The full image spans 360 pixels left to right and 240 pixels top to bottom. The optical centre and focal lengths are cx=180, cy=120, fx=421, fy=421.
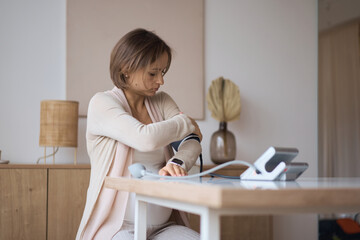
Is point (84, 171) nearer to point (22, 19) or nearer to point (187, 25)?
point (22, 19)

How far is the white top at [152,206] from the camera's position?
160 centimetres

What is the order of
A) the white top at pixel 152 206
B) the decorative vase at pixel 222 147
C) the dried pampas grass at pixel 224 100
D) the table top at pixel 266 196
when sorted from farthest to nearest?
the dried pampas grass at pixel 224 100
the decorative vase at pixel 222 147
the white top at pixel 152 206
the table top at pixel 266 196

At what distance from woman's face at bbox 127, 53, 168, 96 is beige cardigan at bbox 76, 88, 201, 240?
13 cm

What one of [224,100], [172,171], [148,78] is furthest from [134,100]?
[224,100]

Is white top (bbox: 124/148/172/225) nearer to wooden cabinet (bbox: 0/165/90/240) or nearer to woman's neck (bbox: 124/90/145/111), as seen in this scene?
woman's neck (bbox: 124/90/145/111)

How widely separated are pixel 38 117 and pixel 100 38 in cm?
79

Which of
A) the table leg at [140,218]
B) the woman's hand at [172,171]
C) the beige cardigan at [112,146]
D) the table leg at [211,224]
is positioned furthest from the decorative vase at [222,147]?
the table leg at [211,224]

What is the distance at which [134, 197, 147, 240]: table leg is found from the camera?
1327 mm

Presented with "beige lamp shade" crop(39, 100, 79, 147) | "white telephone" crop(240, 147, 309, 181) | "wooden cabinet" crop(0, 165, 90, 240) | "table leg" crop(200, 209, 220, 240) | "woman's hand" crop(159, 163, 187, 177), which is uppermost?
"beige lamp shade" crop(39, 100, 79, 147)

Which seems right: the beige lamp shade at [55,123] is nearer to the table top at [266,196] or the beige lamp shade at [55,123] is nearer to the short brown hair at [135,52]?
the short brown hair at [135,52]

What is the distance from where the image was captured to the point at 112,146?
162 cm

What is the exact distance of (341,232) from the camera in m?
3.87

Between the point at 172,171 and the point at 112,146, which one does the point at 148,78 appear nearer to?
the point at 112,146

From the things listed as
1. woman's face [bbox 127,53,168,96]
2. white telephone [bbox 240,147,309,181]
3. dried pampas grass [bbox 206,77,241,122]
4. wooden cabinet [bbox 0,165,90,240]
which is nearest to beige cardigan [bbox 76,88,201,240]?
woman's face [bbox 127,53,168,96]
